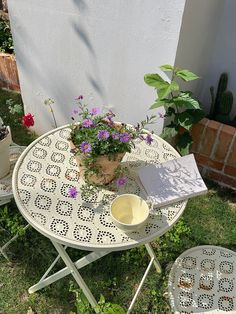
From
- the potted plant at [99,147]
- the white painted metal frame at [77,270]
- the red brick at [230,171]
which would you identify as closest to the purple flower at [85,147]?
the potted plant at [99,147]

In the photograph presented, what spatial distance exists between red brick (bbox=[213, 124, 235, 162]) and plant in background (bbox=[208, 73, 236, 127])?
144mm

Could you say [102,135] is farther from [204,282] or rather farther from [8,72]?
[8,72]

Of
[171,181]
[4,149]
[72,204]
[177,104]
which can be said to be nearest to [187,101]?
[177,104]

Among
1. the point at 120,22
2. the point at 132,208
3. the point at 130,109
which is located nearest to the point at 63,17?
the point at 120,22

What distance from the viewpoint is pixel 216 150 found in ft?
8.77

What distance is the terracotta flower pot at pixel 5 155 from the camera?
2012 mm

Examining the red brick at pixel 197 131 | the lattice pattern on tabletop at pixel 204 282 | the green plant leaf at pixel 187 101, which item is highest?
the green plant leaf at pixel 187 101

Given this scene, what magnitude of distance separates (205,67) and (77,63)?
1.01 meters

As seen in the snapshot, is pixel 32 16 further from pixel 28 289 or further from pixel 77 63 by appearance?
pixel 28 289

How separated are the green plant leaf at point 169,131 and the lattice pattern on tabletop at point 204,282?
743 millimetres

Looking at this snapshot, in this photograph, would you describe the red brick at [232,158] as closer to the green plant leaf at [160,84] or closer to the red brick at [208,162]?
the red brick at [208,162]

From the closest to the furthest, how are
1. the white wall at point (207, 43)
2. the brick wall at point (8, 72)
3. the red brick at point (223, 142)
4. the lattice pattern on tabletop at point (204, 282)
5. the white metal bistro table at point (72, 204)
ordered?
the white metal bistro table at point (72, 204) → the lattice pattern on tabletop at point (204, 282) → the white wall at point (207, 43) → the red brick at point (223, 142) → the brick wall at point (8, 72)

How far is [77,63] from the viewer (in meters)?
2.51

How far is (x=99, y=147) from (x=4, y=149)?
76 cm
